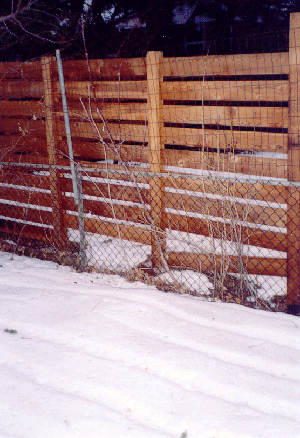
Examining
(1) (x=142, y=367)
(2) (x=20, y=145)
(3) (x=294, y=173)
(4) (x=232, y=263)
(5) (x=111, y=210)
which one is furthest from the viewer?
(2) (x=20, y=145)

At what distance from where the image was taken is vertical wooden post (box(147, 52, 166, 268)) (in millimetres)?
4059

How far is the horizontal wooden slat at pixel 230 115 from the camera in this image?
140 inches

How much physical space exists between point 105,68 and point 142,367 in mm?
3137

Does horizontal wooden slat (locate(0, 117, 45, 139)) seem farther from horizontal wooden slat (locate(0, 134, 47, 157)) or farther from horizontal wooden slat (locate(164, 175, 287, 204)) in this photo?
horizontal wooden slat (locate(164, 175, 287, 204))

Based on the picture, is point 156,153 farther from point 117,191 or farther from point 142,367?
point 142,367

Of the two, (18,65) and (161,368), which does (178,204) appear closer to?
(161,368)

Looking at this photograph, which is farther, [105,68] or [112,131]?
[112,131]

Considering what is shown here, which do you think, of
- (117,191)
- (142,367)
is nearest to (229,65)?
(117,191)

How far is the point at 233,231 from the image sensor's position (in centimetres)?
409

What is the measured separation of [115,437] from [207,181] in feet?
8.39

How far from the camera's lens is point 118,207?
4.72 m

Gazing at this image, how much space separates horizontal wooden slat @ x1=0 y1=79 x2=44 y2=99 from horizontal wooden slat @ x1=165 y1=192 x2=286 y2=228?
2123mm

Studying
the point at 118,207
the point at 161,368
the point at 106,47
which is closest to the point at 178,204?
the point at 118,207

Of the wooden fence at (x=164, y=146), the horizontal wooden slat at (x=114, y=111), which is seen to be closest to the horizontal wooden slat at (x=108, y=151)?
the wooden fence at (x=164, y=146)
